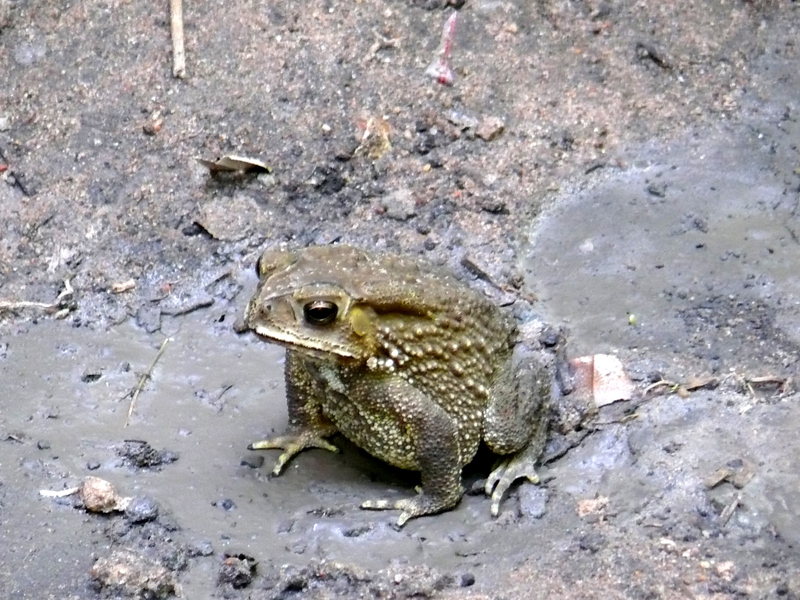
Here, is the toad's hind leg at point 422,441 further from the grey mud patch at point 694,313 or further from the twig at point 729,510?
the twig at point 729,510

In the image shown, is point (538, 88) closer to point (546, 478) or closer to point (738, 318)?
point (738, 318)

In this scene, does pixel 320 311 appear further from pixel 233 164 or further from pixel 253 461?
pixel 233 164

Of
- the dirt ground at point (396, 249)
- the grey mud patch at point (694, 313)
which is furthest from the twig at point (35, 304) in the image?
the grey mud patch at point (694, 313)

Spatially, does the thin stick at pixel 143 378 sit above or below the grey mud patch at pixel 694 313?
below

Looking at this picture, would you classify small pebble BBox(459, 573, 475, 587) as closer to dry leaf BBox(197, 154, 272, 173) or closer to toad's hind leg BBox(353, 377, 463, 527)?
toad's hind leg BBox(353, 377, 463, 527)

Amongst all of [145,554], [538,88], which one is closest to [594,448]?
[145,554]

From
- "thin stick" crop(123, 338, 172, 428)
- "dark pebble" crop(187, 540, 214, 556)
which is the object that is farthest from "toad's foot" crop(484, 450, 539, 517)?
"thin stick" crop(123, 338, 172, 428)

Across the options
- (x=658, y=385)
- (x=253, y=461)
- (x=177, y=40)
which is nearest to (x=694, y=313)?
(x=658, y=385)
